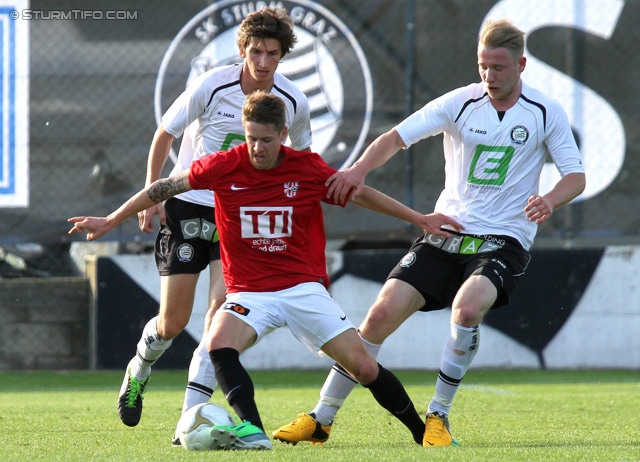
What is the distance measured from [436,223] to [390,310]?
0.52 m

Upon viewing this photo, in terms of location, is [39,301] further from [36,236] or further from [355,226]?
[355,226]

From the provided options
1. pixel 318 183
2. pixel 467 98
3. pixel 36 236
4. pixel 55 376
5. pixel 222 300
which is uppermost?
pixel 467 98

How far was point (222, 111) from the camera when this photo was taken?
5.84 metres

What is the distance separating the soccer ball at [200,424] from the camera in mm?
4730

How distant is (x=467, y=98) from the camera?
5848 millimetres

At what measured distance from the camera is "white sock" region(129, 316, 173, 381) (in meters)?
6.09

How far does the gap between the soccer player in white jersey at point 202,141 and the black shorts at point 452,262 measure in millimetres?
906

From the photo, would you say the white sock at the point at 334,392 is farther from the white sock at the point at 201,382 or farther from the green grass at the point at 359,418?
the white sock at the point at 201,382

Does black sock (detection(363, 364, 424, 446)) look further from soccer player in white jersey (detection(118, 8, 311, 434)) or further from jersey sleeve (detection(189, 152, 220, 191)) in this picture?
jersey sleeve (detection(189, 152, 220, 191))

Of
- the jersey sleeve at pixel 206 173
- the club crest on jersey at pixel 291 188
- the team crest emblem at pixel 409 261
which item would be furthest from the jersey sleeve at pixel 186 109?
the team crest emblem at pixel 409 261

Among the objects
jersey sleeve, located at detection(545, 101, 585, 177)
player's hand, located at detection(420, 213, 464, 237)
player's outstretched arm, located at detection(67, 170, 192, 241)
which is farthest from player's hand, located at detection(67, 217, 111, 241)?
jersey sleeve, located at detection(545, 101, 585, 177)

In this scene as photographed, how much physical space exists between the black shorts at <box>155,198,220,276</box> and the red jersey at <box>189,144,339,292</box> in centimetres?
75

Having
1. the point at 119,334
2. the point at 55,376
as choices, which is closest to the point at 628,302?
the point at 119,334

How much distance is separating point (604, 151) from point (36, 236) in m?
5.52
